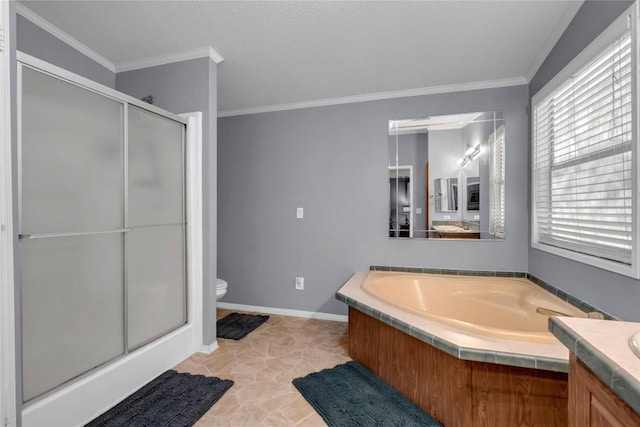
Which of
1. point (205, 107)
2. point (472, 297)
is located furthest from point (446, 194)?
point (205, 107)

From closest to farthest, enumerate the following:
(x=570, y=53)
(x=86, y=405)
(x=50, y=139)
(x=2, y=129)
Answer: (x=2, y=129) < (x=50, y=139) < (x=86, y=405) < (x=570, y=53)

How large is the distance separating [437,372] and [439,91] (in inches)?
96.4

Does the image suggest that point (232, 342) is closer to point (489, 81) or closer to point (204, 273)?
point (204, 273)

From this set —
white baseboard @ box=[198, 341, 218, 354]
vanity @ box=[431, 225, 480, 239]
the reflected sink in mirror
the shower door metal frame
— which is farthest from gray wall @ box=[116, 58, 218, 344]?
the reflected sink in mirror

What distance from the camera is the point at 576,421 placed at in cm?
74

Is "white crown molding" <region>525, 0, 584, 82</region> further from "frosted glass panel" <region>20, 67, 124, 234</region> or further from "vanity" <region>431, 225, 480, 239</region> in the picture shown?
"frosted glass panel" <region>20, 67, 124, 234</region>

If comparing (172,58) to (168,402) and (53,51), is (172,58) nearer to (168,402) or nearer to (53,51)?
(53,51)

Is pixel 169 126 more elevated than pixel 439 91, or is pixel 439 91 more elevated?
pixel 439 91

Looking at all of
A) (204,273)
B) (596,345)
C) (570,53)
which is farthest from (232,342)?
(570,53)

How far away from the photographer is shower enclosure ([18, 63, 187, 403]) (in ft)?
4.47

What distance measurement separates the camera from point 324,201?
3.21m

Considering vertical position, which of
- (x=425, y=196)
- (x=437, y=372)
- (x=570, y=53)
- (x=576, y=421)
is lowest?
(x=437, y=372)

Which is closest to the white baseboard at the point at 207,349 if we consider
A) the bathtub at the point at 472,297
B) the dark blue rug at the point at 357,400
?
the dark blue rug at the point at 357,400

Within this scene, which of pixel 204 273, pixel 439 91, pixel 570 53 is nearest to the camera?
pixel 570 53
